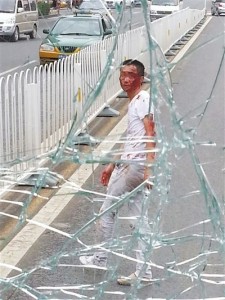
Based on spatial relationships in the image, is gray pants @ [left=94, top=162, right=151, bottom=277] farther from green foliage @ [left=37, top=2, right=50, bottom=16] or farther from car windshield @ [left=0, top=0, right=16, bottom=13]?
car windshield @ [left=0, top=0, right=16, bottom=13]

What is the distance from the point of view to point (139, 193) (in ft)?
15.4

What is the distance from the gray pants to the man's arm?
119mm

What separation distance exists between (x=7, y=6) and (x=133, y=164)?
2336 cm

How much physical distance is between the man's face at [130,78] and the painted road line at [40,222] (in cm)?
37

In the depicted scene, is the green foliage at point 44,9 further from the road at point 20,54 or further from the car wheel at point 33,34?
the car wheel at point 33,34

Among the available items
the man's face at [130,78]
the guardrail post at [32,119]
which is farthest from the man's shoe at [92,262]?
the guardrail post at [32,119]

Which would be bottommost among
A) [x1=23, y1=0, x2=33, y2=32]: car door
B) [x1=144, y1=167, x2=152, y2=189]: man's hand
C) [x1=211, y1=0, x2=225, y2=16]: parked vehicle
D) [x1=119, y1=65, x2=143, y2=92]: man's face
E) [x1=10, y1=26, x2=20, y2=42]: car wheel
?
[x1=10, y1=26, x2=20, y2=42]: car wheel

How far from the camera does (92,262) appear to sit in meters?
4.86

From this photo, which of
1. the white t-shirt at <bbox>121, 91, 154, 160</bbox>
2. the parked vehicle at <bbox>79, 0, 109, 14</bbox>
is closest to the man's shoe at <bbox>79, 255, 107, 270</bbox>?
the white t-shirt at <bbox>121, 91, 154, 160</bbox>

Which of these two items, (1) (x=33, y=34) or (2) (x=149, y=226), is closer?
(2) (x=149, y=226)

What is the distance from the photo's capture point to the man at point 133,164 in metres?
4.55

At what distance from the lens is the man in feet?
14.9

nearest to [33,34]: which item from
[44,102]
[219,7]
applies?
[219,7]

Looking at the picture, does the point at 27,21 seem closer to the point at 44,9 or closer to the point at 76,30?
the point at 76,30
